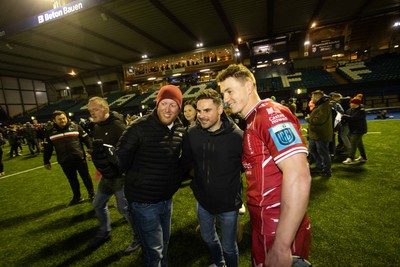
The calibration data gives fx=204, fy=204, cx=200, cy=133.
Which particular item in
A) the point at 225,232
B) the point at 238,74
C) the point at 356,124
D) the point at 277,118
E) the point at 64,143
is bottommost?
the point at 225,232

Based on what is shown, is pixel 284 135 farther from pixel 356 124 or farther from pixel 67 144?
pixel 356 124

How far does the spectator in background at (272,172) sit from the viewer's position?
3.66 feet

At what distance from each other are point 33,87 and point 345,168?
45192 mm

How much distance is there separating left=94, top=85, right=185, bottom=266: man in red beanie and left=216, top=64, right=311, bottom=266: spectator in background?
2.93ft

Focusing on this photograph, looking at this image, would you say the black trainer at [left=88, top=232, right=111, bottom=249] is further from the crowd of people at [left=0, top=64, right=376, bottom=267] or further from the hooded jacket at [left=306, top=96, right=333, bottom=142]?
the hooded jacket at [left=306, top=96, right=333, bottom=142]

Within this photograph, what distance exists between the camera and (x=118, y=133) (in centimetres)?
338

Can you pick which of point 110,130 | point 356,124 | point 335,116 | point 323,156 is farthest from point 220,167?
point 356,124

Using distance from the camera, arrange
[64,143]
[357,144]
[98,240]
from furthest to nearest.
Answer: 1. [357,144]
2. [64,143]
3. [98,240]

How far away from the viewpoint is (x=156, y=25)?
720 inches

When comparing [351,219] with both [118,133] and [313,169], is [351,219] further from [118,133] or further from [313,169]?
[118,133]

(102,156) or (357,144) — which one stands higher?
(102,156)

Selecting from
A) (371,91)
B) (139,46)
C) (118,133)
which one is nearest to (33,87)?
(139,46)

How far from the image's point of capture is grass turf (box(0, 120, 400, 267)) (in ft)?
9.86

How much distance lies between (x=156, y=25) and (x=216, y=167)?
1935 cm
